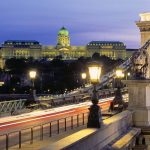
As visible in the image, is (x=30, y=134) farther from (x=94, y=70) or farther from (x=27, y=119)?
(x=27, y=119)

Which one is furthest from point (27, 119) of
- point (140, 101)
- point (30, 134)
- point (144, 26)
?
point (144, 26)

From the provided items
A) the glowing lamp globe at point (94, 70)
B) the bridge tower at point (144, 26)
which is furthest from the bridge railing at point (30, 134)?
the bridge tower at point (144, 26)

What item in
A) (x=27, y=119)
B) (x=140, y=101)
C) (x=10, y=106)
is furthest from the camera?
(x=10, y=106)

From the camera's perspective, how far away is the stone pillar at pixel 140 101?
2212 cm

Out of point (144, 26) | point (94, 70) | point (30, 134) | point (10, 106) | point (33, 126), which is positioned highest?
point (144, 26)

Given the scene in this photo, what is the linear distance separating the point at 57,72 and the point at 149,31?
5736 inches

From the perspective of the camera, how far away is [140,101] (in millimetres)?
22516

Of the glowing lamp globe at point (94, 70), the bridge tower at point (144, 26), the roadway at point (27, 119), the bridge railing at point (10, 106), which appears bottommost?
the roadway at point (27, 119)

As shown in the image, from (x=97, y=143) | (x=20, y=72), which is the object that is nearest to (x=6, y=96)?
(x=20, y=72)

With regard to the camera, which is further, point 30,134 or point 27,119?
point 27,119

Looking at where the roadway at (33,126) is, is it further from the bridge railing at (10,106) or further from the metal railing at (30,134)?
the bridge railing at (10,106)

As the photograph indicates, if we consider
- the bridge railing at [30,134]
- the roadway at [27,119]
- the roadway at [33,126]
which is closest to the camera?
the bridge railing at [30,134]

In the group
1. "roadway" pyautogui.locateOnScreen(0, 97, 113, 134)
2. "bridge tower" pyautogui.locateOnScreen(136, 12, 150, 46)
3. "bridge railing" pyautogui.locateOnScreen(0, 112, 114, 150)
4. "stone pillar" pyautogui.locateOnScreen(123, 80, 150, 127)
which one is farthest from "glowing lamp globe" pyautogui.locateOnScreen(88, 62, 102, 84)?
"bridge tower" pyautogui.locateOnScreen(136, 12, 150, 46)

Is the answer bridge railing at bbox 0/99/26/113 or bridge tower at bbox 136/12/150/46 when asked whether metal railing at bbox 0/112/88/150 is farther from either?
bridge tower at bbox 136/12/150/46
